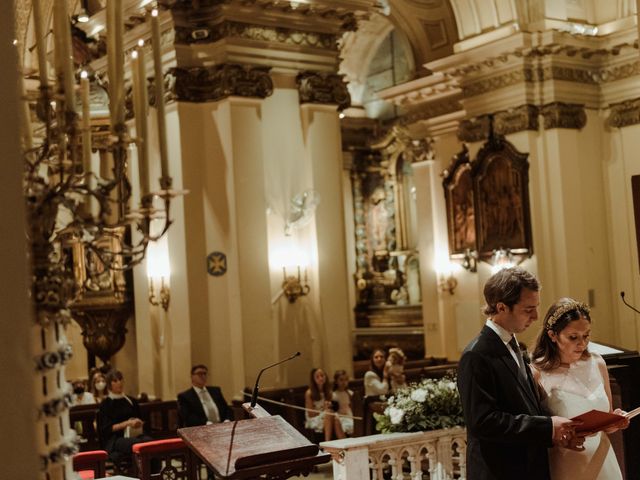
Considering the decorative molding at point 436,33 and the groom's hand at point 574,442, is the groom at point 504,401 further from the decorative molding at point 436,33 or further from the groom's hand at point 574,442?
the decorative molding at point 436,33

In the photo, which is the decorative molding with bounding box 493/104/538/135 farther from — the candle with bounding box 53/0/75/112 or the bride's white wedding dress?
the candle with bounding box 53/0/75/112

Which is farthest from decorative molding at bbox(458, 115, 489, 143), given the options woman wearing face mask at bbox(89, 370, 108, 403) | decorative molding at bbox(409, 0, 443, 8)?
woman wearing face mask at bbox(89, 370, 108, 403)

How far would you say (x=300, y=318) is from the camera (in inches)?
585

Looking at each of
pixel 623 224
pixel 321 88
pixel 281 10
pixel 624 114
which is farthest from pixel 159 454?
pixel 624 114

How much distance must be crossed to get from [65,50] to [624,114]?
15244mm

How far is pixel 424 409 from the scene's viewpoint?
7277mm

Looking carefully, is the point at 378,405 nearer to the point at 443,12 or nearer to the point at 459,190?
the point at 459,190

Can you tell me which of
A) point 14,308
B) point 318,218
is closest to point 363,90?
point 318,218

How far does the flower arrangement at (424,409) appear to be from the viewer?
7246 mm

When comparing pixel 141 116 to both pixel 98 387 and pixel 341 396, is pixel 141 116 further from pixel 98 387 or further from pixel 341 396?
pixel 98 387

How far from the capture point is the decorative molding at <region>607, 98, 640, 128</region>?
17062mm

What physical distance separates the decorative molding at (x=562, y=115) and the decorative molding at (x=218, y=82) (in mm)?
→ 5491

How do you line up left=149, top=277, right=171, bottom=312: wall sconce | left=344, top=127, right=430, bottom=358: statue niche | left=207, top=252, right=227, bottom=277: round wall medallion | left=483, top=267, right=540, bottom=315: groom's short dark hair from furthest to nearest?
left=344, top=127, right=430, bottom=358: statue niche, left=149, top=277, right=171, bottom=312: wall sconce, left=207, top=252, right=227, bottom=277: round wall medallion, left=483, top=267, right=540, bottom=315: groom's short dark hair

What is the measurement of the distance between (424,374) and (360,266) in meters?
10.8
